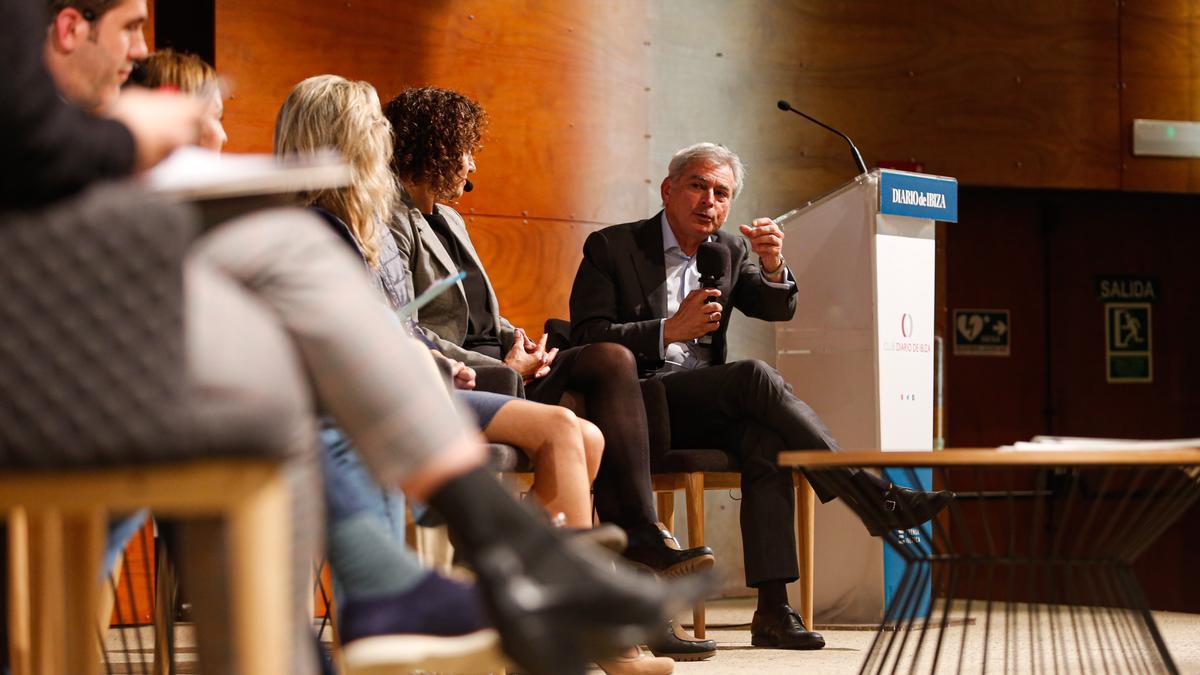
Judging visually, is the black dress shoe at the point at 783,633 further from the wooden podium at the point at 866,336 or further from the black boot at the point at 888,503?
the wooden podium at the point at 866,336

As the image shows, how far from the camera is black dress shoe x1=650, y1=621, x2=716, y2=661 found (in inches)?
123

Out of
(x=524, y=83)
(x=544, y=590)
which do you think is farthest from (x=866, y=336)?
(x=544, y=590)

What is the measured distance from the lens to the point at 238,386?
1.06 metres

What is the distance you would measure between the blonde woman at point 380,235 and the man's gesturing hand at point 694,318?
901mm

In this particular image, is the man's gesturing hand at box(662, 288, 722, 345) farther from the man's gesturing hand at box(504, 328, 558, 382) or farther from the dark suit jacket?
the man's gesturing hand at box(504, 328, 558, 382)

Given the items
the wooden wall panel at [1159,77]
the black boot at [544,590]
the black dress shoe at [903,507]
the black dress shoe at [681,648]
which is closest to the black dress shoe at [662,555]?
the black dress shoe at [681,648]

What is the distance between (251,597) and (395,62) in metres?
4.08

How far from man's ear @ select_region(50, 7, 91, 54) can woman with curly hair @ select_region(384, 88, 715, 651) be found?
128cm

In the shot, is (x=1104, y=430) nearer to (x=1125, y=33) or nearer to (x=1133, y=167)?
(x=1133, y=167)

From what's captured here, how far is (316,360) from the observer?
120cm

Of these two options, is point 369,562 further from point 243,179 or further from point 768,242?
point 768,242

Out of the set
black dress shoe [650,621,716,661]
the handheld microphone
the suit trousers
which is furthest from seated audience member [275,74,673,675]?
the handheld microphone

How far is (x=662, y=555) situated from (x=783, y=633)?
581 millimetres

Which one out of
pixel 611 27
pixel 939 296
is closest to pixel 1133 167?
pixel 939 296
